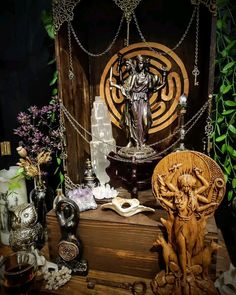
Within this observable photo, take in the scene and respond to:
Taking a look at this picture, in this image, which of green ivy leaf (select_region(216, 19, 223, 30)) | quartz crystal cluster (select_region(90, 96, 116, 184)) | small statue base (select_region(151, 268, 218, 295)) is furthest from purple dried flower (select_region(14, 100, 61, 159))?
green ivy leaf (select_region(216, 19, 223, 30))

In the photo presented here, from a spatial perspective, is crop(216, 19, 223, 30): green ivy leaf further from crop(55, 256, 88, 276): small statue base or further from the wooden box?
crop(55, 256, 88, 276): small statue base

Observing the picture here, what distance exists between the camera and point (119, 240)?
48.4 inches

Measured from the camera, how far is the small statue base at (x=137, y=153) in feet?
4.85

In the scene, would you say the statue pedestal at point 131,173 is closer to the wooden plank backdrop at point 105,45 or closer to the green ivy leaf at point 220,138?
the wooden plank backdrop at point 105,45

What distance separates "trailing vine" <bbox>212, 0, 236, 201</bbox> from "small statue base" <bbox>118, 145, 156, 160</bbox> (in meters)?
0.34

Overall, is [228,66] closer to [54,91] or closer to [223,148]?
[223,148]

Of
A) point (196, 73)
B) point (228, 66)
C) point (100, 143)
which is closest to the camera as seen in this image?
point (228, 66)

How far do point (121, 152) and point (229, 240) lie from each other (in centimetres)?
74

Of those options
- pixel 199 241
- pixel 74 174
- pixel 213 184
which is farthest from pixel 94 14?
pixel 199 241

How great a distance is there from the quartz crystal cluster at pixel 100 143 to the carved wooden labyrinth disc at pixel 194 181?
1.75 feet

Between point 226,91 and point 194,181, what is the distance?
0.59m

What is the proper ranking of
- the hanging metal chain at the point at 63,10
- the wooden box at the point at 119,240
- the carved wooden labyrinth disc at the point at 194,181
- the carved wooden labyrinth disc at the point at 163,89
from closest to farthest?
the carved wooden labyrinth disc at the point at 194,181
the wooden box at the point at 119,240
the hanging metal chain at the point at 63,10
the carved wooden labyrinth disc at the point at 163,89

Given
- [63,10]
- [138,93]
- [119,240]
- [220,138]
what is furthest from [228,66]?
[119,240]

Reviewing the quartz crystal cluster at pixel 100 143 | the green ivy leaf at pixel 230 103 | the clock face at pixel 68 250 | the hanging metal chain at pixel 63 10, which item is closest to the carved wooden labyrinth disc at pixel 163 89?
the quartz crystal cluster at pixel 100 143
